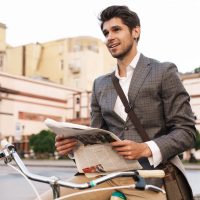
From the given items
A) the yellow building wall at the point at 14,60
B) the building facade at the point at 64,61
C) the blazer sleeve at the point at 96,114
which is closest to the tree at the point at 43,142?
the building facade at the point at 64,61

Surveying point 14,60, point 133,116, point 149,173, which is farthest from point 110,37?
point 14,60

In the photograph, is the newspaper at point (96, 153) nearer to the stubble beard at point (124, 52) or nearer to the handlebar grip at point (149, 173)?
the handlebar grip at point (149, 173)

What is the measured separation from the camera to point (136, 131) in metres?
2.37

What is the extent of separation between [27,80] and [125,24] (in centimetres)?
4678

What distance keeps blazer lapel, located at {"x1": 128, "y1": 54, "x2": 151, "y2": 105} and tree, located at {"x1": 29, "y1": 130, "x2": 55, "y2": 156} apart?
3524cm

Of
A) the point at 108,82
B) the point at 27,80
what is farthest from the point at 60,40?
the point at 108,82

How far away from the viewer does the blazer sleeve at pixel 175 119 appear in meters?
2.24

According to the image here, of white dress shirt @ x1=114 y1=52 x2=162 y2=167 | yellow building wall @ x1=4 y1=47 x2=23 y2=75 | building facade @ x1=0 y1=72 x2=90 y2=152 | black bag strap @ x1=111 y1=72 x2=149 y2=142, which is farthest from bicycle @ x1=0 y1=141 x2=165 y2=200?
yellow building wall @ x1=4 y1=47 x2=23 y2=75

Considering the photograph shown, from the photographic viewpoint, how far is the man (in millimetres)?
2209

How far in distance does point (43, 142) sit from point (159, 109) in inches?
1417

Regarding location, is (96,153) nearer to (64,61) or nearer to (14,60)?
(64,61)

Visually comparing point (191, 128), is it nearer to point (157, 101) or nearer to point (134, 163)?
point (157, 101)

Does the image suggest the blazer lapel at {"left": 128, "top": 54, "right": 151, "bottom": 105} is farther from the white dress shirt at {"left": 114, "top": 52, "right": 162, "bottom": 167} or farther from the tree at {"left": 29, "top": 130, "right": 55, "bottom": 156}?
the tree at {"left": 29, "top": 130, "right": 55, "bottom": 156}

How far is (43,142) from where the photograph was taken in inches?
1492
